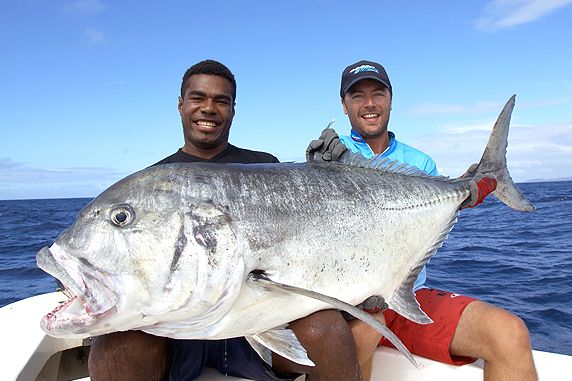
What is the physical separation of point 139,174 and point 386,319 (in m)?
2.12

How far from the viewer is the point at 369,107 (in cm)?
404

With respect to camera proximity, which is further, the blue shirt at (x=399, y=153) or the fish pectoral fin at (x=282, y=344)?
the blue shirt at (x=399, y=153)

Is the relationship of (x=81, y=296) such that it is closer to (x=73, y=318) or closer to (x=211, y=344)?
(x=73, y=318)

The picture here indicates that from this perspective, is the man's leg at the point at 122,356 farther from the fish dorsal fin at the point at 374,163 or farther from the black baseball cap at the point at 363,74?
the black baseball cap at the point at 363,74

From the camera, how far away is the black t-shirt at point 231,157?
3.55 m

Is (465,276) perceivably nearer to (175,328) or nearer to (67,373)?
(67,373)

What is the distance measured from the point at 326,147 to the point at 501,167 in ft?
5.08

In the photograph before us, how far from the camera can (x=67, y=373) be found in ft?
13.7

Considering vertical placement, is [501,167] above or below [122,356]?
above

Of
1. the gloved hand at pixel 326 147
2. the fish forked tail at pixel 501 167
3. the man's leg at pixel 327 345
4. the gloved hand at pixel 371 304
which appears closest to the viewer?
the man's leg at pixel 327 345

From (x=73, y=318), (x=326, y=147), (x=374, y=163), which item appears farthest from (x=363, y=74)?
(x=73, y=318)

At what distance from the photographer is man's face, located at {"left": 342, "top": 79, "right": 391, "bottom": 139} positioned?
401 cm

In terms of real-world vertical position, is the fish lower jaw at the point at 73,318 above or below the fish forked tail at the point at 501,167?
below

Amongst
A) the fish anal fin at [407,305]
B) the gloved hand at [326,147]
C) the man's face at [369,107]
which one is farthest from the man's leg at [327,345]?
the man's face at [369,107]
